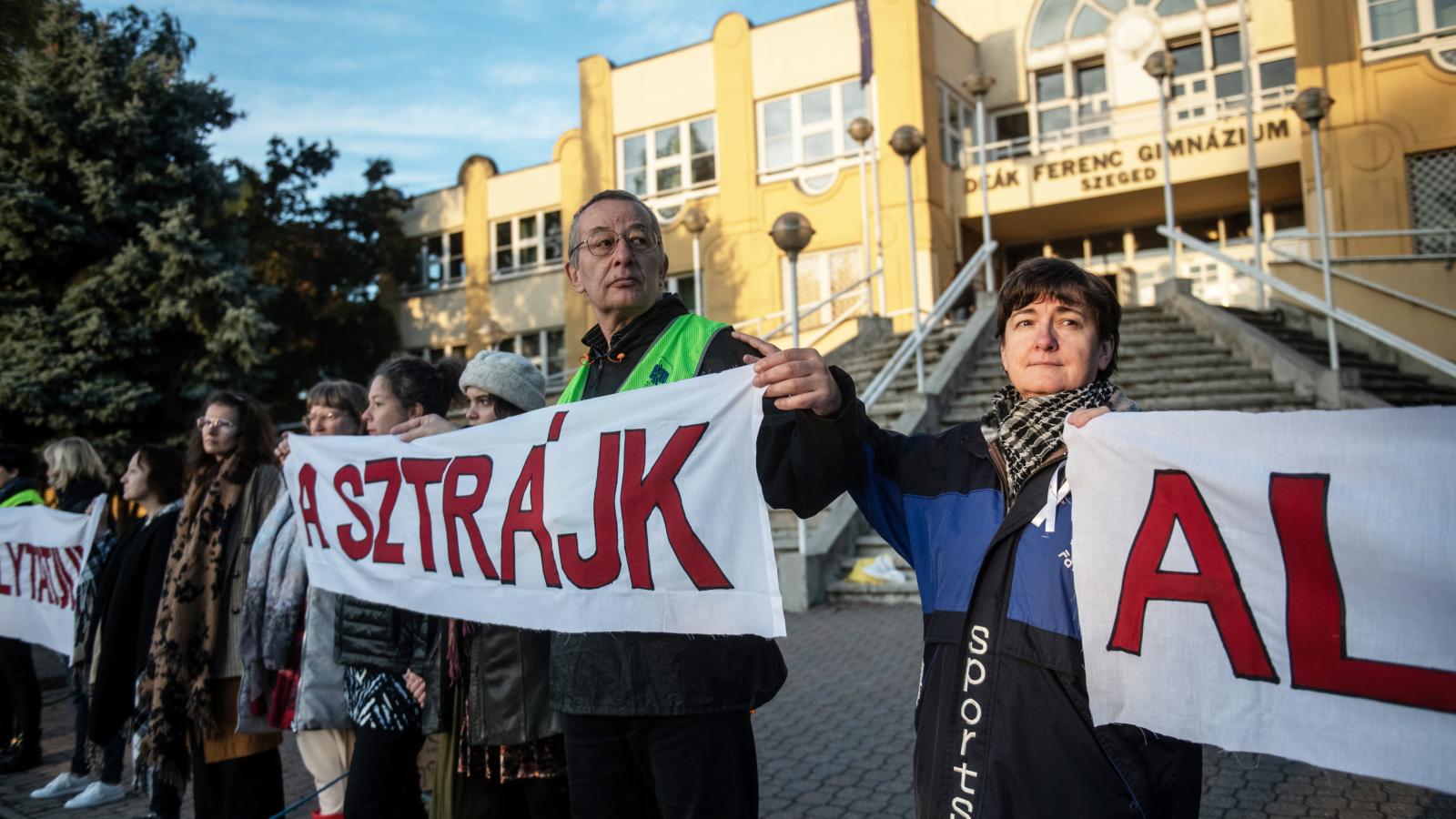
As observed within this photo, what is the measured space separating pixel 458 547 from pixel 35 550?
14.8 feet

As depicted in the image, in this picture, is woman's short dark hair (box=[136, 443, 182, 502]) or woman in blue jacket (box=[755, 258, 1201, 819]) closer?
woman in blue jacket (box=[755, 258, 1201, 819])

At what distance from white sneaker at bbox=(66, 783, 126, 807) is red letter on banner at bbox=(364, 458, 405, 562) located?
3355mm

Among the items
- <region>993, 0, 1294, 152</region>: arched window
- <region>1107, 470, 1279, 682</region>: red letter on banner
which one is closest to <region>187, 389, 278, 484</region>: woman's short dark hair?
<region>1107, 470, 1279, 682</region>: red letter on banner

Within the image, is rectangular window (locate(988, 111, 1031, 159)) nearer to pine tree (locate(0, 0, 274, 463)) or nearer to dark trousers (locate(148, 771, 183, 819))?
pine tree (locate(0, 0, 274, 463))

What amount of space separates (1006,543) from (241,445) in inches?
150

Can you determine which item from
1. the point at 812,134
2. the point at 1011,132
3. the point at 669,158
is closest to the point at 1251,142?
the point at 1011,132

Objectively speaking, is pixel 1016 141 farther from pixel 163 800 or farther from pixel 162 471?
pixel 163 800

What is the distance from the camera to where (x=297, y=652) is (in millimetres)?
4086

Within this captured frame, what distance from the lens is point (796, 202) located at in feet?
77.9

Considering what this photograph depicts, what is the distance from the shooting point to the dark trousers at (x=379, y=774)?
3275mm

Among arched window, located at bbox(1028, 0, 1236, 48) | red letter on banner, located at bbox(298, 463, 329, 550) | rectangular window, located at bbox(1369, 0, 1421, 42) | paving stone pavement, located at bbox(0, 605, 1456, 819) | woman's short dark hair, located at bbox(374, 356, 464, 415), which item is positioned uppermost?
arched window, located at bbox(1028, 0, 1236, 48)

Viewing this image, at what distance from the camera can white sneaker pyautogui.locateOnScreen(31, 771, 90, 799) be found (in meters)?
5.70

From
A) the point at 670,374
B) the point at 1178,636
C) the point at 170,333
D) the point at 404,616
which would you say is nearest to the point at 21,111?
the point at 170,333

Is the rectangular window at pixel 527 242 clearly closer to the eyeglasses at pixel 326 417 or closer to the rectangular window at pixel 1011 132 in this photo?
the rectangular window at pixel 1011 132
